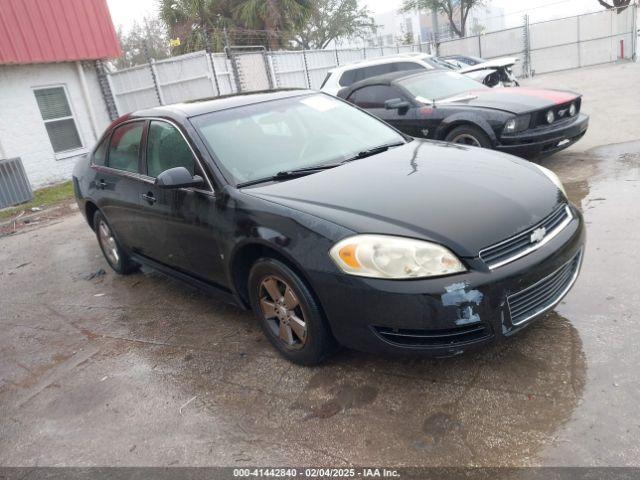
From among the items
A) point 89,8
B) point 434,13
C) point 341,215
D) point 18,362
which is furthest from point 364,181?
point 434,13

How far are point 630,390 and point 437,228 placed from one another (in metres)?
1.21

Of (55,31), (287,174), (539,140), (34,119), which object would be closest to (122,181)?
(287,174)

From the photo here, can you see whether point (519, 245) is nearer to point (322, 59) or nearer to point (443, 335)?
point (443, 335)

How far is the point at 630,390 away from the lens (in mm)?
2609

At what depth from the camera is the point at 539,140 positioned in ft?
20.8

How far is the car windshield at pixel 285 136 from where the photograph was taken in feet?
11.6

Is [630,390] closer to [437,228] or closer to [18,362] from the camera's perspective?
[437,228]

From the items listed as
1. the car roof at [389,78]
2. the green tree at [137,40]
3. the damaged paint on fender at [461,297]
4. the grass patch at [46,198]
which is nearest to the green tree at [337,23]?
the green tree at [137,40]

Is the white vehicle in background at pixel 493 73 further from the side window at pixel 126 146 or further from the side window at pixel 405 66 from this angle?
the side window at pixel 126 146

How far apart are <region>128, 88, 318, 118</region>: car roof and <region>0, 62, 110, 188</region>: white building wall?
27.2 feet

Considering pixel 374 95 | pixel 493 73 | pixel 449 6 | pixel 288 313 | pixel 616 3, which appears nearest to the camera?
pixel 288 313

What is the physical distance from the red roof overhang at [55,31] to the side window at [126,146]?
7559mm

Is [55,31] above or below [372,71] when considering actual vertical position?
above

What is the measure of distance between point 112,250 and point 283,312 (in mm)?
2922
